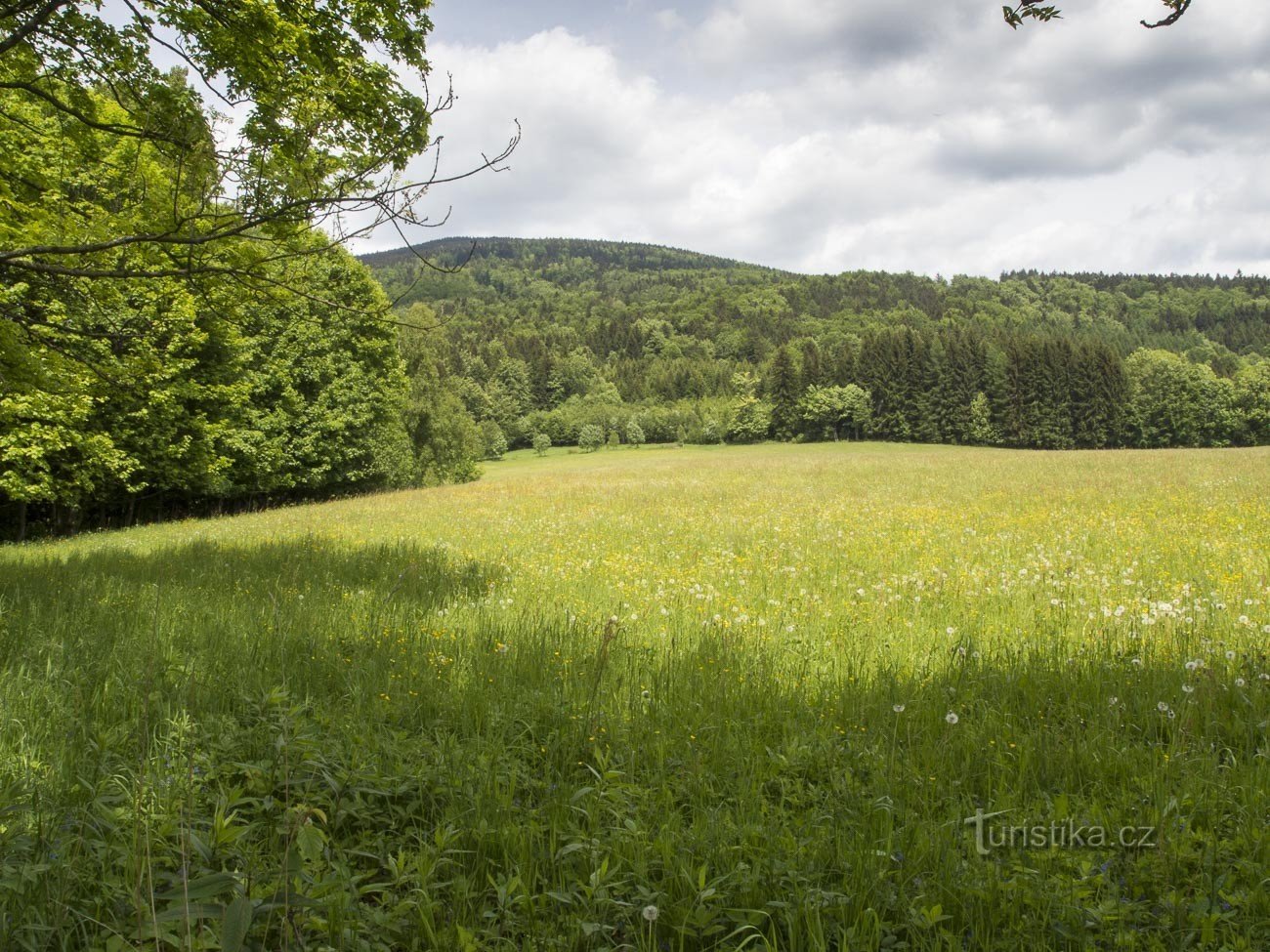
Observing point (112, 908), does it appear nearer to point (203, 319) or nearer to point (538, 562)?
point (538, 562)

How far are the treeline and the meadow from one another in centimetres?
258

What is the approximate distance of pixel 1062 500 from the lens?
14.9 meters

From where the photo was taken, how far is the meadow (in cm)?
214

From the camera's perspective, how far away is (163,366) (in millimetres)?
6512

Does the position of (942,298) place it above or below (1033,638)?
above

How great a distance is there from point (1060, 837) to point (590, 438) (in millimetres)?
90444

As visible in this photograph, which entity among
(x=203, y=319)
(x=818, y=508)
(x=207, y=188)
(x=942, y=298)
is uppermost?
(x=942, y=298)

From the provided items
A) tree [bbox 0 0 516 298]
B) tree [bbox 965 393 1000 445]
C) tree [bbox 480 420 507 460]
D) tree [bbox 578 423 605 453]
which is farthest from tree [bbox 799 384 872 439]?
tree [bbox 0 0 516 298]

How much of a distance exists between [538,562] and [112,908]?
757 centimetres

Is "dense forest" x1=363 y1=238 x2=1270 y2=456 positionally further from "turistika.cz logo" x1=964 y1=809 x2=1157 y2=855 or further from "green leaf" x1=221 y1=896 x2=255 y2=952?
"turistika.cz logo" x1=964 y1=809 x2=1157 y2=855

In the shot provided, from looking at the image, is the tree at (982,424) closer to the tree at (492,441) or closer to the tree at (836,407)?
the tree at (836,407)

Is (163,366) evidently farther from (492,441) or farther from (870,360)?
(870,360)

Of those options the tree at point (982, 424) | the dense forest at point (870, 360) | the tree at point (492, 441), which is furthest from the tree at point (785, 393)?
the tree at point (492, 441)

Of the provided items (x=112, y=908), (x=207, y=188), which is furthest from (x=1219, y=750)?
(x=207, y=188)
